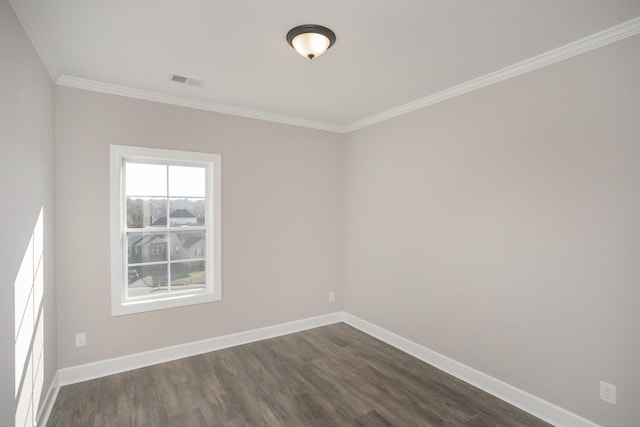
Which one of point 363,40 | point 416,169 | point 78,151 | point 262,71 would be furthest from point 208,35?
point 416,169

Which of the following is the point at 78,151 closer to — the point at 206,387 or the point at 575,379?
the point at 206,387

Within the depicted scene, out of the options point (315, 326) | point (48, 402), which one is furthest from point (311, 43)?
point (315, 326)

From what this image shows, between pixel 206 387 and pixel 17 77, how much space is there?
2.60 meters

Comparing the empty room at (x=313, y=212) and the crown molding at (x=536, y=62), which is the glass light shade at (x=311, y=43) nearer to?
the empty room at (x=313, y=212)

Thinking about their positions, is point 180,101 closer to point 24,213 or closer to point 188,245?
point 188,245

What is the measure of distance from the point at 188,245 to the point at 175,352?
1.11m

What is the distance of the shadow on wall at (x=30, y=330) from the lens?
182cm

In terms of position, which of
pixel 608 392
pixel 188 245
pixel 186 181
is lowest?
pixel 608 392

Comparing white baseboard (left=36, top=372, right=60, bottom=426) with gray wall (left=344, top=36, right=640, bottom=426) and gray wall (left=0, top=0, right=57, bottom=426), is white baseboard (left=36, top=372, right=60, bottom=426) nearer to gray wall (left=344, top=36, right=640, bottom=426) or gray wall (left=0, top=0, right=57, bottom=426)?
gray wall (left=0, top=0, right=57, bottom=426)

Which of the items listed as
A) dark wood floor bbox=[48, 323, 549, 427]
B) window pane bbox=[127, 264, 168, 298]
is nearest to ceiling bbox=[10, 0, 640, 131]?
window pane bbox=[127, 264, 168, 298]

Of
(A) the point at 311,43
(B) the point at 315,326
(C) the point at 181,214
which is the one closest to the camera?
(A) the point at 311,43

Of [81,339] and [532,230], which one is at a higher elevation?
[532,230]

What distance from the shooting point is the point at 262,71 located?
2693mm

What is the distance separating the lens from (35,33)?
2043 mm
